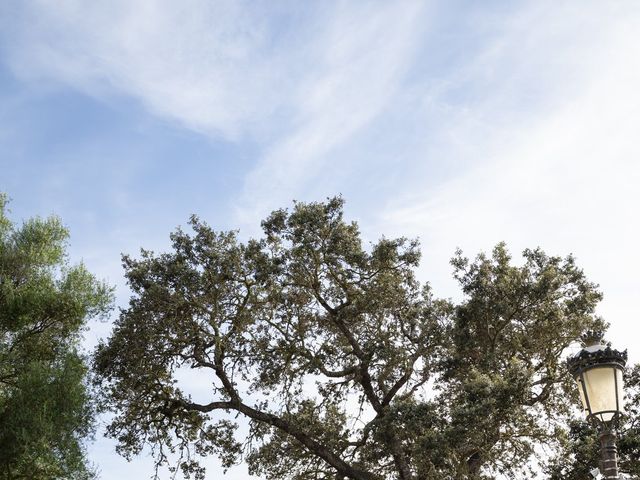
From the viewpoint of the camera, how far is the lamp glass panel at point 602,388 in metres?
6.66

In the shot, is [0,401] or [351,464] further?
[351,464]

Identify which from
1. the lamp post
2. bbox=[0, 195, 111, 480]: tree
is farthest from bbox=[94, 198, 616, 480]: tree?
the lamp post

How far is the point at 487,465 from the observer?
17859 mm

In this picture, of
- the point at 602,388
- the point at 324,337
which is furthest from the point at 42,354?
the point at 602,388

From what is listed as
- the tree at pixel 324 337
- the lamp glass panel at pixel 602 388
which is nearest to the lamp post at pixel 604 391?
the lamp glass panel at pixel 602 388

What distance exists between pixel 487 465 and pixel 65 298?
41.7ft

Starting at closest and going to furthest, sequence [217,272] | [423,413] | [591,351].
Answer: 1. [591,351]
2. [423,413]
3. [217,272]

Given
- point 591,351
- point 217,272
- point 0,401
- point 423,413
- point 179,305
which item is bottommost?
point 591,351

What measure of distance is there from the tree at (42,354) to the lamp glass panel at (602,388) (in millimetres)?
13718

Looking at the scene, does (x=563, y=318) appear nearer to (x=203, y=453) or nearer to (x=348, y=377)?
(x=348, y=377)

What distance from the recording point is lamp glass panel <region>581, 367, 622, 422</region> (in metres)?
6.66

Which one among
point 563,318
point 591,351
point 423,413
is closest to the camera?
point 591,351

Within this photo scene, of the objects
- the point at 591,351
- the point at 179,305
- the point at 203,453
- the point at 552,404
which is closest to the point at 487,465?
the point at 552,404

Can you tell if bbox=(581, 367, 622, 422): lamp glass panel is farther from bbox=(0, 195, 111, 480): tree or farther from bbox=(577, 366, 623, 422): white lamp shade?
bbox=(0, 195, 111, 480): tree
